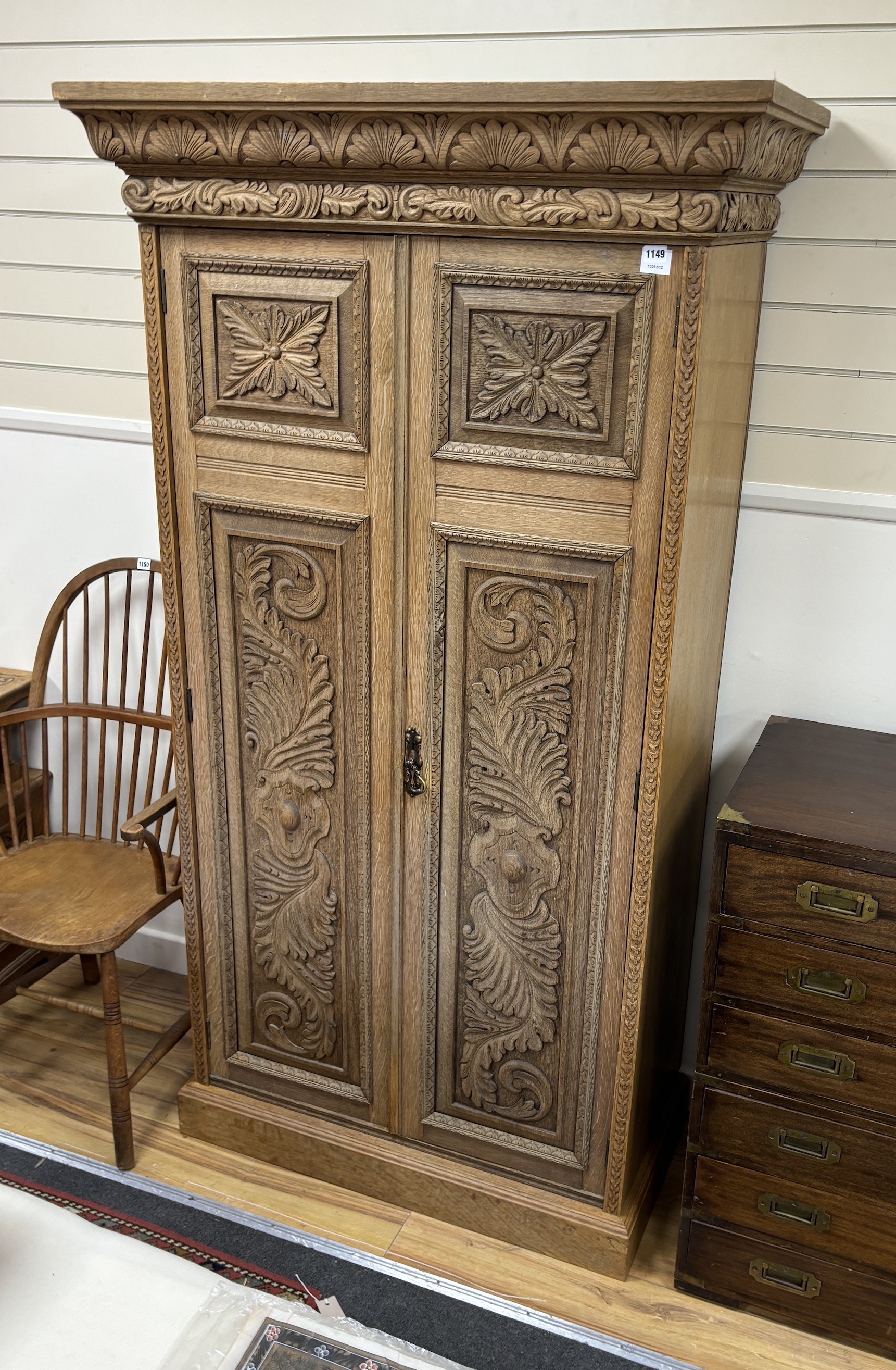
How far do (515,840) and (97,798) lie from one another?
1478mm

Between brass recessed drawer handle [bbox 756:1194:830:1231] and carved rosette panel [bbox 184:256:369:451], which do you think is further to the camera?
brass recessed drawer handle [bbox 756:1194:830:1231]

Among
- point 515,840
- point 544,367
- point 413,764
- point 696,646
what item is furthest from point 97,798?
point 544,367

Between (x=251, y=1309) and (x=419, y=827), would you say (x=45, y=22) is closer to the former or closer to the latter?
(x=419, y=827)

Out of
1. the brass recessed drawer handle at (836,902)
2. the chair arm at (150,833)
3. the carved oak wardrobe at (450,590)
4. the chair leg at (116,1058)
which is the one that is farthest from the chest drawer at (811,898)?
the chair leg at (116,1058)

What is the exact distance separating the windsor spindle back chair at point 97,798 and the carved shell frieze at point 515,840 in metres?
0.74

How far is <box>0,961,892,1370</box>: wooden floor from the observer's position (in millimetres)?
2176

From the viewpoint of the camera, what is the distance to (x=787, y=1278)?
218 cm

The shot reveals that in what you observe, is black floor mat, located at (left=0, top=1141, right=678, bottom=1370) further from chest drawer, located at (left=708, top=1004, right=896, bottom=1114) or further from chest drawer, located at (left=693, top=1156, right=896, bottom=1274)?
chest drawer, located at (left=708, top=1004, right=896, bottom=1114)

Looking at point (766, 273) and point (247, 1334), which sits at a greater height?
point (766, 273)

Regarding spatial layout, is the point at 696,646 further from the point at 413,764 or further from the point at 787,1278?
the point at 787,1278

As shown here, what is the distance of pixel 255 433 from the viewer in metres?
2.07

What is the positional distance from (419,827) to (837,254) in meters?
1.31

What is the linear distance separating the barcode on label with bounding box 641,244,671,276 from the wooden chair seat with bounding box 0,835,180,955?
1642 millimetres

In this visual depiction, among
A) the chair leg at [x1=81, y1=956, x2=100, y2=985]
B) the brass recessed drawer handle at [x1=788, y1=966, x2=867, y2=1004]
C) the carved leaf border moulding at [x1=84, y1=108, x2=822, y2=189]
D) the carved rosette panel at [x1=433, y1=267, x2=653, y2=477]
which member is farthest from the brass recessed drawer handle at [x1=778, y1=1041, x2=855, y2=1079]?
the chair leg at [x1=81, y1=956, x2=100, y2=985]
